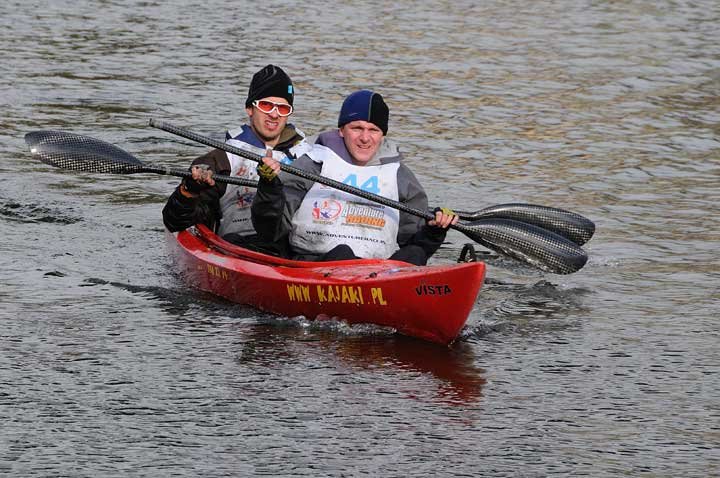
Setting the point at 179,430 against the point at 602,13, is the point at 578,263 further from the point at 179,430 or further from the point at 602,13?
the point at 602,13

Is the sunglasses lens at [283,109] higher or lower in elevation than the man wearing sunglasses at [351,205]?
higher

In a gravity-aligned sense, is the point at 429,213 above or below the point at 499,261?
above

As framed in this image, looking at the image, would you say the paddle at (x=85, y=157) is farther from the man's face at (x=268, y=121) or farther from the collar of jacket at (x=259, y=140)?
the man's face at (x=268, y=121)

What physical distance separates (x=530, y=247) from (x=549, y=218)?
725mm

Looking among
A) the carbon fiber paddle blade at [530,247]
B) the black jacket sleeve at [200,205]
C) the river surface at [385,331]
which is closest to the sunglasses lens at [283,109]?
the black jacket sleeve at [200,205]

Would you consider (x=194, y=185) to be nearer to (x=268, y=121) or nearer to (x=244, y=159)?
(x=244, y=159)

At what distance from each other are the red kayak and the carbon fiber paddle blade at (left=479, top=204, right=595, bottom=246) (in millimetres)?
1526

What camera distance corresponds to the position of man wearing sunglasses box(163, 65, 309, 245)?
9.79 metres

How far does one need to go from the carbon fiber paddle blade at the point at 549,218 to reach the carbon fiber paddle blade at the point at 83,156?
2501mm

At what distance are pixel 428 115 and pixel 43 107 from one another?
4539mm

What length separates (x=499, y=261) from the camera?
36.9 feet

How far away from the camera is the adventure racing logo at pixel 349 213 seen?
926 centimetres

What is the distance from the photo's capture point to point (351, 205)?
9.30 meters

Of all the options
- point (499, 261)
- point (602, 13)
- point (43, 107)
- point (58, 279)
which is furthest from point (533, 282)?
point (602, 13)
